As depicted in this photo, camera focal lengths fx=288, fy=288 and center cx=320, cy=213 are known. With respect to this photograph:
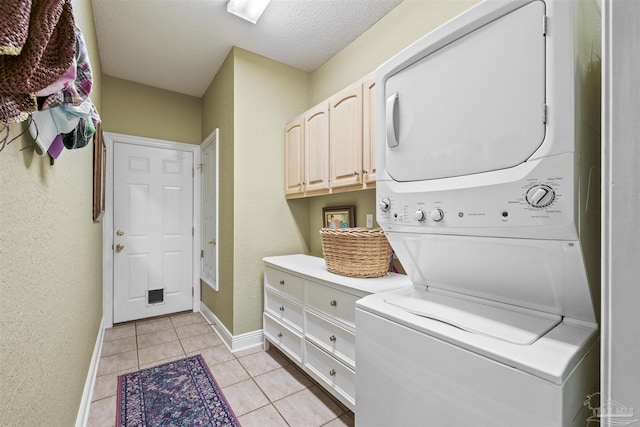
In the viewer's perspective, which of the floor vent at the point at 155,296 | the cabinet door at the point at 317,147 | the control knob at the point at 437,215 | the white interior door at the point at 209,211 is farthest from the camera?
the floor vent at the point at 155,296

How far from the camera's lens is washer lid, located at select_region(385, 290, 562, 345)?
831 mm

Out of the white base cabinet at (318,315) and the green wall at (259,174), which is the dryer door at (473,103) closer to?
the white base cabinet at (318,315)

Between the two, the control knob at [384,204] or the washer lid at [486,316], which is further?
the control knob at [384,204]

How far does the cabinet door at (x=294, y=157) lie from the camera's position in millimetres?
2559

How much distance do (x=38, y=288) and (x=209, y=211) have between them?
8.06 ft

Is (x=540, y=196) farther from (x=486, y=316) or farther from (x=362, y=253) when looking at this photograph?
(x=362, y=253)

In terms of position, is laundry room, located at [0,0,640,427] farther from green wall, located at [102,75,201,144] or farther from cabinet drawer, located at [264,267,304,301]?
green wall, located at [102,75,201,144]

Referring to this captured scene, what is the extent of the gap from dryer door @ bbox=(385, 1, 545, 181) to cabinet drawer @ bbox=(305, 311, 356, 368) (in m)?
0.98

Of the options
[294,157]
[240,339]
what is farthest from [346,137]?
[240,339]

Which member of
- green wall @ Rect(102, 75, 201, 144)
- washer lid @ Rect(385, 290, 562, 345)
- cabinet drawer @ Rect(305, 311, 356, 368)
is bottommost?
cabinet drawer @ Rect(305, 311, 356, 368)

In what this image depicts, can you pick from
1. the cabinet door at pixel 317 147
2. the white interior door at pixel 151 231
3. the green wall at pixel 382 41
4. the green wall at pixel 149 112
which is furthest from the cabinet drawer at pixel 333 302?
the green wall at pixel 149 112

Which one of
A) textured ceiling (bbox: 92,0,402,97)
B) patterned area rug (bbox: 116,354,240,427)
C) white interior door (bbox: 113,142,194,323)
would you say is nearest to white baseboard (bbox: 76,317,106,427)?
patterned area rug (bbox: 116,354,240,427)

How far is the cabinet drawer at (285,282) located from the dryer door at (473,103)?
121cm

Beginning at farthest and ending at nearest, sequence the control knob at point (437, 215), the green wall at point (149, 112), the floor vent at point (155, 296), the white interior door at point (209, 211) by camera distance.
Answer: the floor vent at point (155, 296) < the green wall at point (149, 112) < the white interior door at point (209, 211) < the control knob at point (437, 215)
